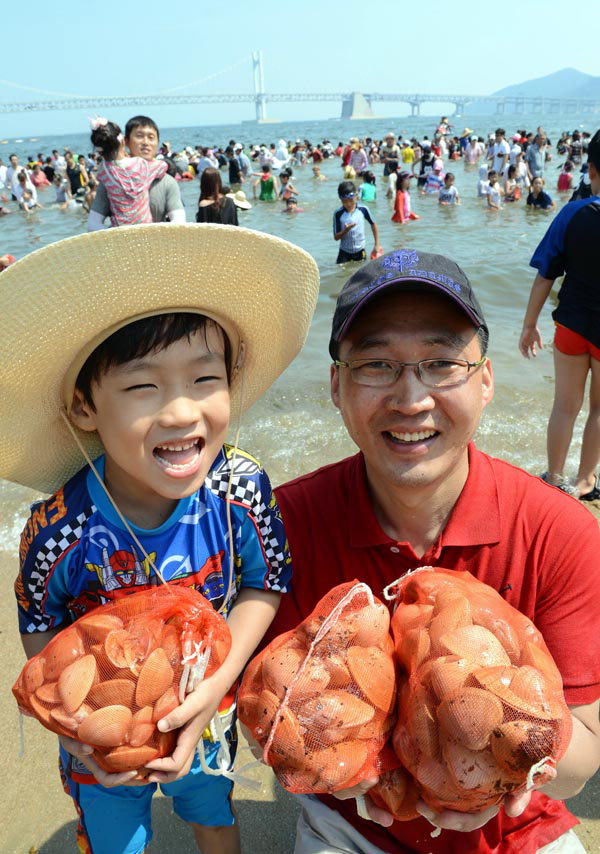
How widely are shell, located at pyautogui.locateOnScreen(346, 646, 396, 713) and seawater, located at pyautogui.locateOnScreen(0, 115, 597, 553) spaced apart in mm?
3534

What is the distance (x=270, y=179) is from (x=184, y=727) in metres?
22.5

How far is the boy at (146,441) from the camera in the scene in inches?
64.2

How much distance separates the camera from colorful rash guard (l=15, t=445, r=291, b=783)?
181 cm

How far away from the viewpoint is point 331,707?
Result: 4.19 feet

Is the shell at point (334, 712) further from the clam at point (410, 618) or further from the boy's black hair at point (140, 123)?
the boy's black hair at point (140, 123)

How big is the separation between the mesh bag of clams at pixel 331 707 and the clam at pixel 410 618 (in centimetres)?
4

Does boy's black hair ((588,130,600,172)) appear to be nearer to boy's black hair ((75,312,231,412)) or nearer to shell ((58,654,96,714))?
boy's black hair ((75,312,231,412))

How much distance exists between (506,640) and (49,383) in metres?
1.33

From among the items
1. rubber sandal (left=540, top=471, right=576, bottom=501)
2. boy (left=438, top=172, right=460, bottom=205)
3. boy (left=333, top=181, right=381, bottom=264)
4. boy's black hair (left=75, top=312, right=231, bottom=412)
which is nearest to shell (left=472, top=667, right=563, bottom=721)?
boy's black hair (left=75, top=312, right=231, bottom=412)

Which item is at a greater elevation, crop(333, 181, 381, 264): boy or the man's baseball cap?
the man's baseball cap

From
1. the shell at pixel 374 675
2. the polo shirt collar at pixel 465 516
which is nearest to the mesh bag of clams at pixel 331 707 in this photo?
the shell at pixel 374 675

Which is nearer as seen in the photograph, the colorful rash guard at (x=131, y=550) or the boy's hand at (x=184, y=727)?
the boy's hand at (x=184, y=727)

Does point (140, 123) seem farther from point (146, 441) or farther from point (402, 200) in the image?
point (402, 200)

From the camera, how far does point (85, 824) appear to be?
192 cm
